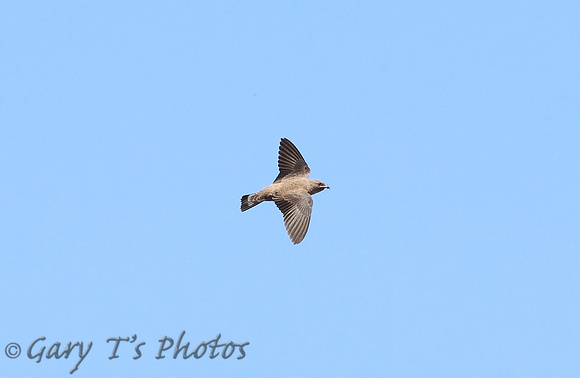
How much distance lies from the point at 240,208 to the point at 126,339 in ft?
14.7

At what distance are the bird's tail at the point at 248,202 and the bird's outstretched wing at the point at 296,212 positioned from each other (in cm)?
58

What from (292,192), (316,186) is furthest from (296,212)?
(316,186)

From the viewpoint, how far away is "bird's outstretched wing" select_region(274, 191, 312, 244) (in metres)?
19.0

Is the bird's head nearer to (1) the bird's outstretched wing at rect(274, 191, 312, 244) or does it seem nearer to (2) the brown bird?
(2) the brown bird

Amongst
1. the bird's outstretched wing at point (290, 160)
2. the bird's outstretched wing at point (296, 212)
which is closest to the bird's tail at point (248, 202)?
the bird's outstretched wing at point (296, 212)

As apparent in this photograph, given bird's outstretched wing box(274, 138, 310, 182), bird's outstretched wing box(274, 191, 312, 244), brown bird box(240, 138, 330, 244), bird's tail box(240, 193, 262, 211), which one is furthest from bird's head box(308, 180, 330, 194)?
bird's tail box(240, 193, 262, 211)

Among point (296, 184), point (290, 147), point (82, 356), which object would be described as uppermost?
point (290, 147)

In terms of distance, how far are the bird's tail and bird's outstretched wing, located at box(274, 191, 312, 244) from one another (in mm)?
576

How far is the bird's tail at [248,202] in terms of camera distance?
2042cm

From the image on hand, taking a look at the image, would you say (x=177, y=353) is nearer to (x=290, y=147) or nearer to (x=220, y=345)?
(x=220, y=345)

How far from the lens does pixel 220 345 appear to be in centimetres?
1880

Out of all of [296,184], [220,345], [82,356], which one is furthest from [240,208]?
[82,356]

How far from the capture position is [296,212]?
771 inches

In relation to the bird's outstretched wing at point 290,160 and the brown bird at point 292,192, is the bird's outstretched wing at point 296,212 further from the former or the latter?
the bird's outstretched wing at point 290,160
